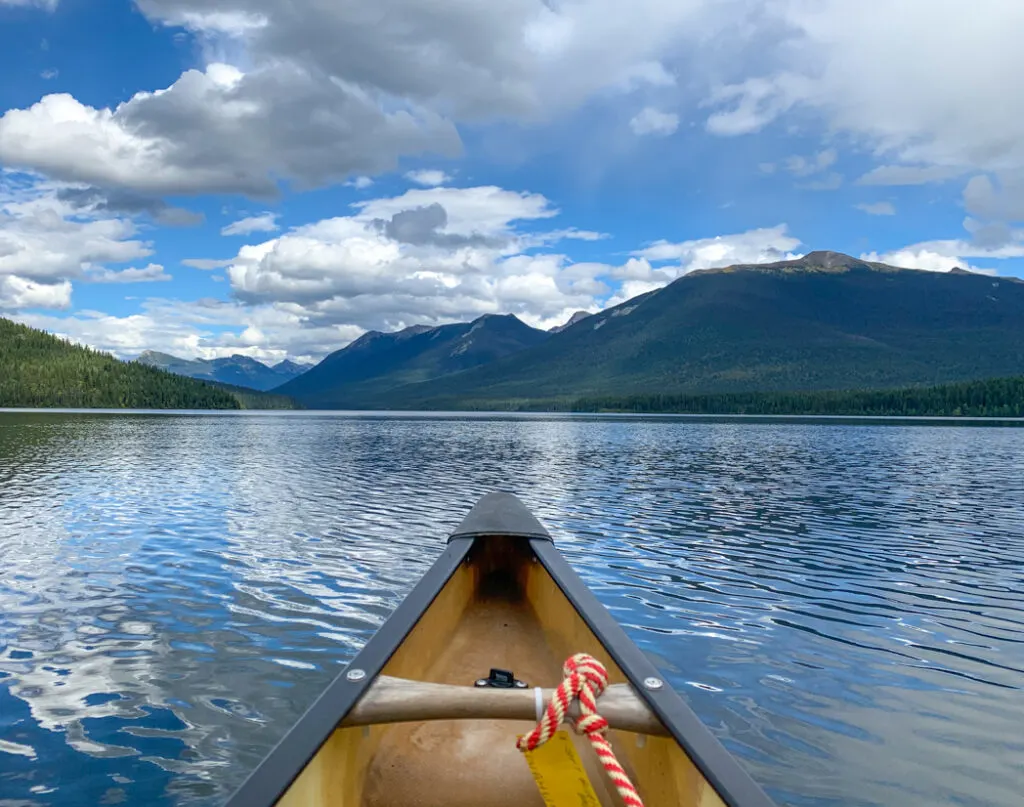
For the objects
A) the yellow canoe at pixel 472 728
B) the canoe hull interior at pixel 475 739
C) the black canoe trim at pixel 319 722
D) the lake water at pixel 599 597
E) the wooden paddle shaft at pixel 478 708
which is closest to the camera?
the black canoe trim at pixel 319 722

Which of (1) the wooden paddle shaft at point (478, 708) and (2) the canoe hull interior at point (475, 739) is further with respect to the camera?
(2) the canoe hull interior at point (475, 739)

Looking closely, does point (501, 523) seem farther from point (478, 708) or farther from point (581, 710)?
point (581, 710)

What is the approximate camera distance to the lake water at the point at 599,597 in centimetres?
761

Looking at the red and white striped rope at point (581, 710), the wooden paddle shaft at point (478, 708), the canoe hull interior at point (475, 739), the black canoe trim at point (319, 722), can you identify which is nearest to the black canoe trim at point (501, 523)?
the canoe hull interior at point (475, 739)

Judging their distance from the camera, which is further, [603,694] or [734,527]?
[734,527]

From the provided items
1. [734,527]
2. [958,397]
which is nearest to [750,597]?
[734,527]

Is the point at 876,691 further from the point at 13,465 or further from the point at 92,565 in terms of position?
the point at 13,465

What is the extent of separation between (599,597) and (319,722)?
A: 10.5 m

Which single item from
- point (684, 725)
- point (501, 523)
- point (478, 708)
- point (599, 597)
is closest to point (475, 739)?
point (478, 708)

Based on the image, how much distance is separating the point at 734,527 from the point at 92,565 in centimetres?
1908

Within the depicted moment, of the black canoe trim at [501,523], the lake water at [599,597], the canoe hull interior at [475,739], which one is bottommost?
the lake water at [599,597]

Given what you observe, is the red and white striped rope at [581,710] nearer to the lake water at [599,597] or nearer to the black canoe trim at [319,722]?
the black canoe trim at [319,722]

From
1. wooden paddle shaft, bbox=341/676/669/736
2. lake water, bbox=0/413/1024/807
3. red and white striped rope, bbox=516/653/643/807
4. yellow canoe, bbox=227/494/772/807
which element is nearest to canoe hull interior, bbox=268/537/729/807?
yellow canoe, bbox=227/494/772/807

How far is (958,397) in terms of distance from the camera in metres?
163
